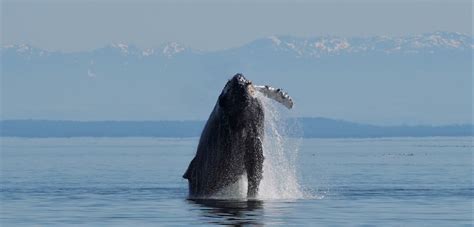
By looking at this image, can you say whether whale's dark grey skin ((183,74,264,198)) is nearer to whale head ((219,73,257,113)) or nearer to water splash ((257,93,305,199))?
whale head ((219,73,257,113))

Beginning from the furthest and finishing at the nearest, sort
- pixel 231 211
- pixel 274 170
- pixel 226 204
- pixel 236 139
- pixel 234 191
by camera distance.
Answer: pixel 274 170
pixel 234 191
pixel 236 139
pixel 226 204
pixel 231 211

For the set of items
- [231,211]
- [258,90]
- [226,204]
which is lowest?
[231,211]

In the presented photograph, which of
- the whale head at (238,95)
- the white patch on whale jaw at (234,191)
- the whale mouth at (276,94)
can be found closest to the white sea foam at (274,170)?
the white patch on whale jaw at (234,191)

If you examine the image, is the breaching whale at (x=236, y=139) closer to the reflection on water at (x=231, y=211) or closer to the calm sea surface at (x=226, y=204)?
the reflection on water at (x=231, y=211)

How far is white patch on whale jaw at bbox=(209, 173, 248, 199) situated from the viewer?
109 feet

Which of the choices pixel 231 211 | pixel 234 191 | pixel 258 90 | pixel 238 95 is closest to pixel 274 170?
pixel 234 191

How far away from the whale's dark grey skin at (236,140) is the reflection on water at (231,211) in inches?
26.7

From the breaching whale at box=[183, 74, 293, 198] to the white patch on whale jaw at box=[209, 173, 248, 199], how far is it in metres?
0.09

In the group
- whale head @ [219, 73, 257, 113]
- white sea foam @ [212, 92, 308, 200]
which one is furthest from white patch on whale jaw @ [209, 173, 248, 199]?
whale head @ [219, 73, 257, 113]

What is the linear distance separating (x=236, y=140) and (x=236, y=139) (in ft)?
0.07

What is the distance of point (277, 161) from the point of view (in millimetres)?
35719

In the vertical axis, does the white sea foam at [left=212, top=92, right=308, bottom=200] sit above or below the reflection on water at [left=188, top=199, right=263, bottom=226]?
above

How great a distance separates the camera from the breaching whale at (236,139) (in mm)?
32781

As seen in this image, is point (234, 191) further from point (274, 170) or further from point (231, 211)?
point (231, 211)
